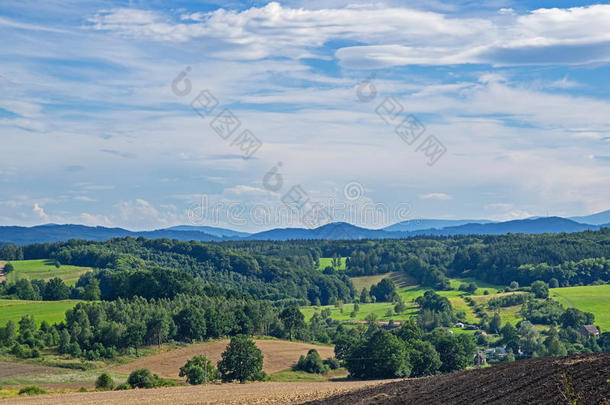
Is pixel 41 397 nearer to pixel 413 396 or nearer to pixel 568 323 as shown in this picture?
pixel 413 396

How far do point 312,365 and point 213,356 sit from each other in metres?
14.8

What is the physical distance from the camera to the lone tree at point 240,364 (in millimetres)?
76812

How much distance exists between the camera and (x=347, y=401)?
37.2m

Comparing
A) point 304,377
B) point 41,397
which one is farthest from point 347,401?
point 304,377

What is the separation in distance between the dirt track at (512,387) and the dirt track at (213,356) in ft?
165

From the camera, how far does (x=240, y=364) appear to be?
77.1 metres

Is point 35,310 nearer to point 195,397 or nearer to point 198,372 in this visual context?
point 198,372

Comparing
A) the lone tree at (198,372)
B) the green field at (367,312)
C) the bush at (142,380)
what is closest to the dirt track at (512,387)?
the bush at (142,380)

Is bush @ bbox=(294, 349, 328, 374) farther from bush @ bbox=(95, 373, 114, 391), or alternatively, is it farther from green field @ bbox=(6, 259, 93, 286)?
green field @ bbox=(6, 259, 93, 286)

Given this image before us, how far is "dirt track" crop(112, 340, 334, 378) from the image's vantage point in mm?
88625

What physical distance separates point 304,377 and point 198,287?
197 feet

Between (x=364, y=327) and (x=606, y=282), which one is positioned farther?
(x=606, y=282)

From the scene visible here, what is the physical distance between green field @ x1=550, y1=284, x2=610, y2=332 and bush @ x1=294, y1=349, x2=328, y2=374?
6475 cm

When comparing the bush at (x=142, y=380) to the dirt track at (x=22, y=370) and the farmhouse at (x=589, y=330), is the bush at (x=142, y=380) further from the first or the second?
the farmhouse at (x=589, y=330)
